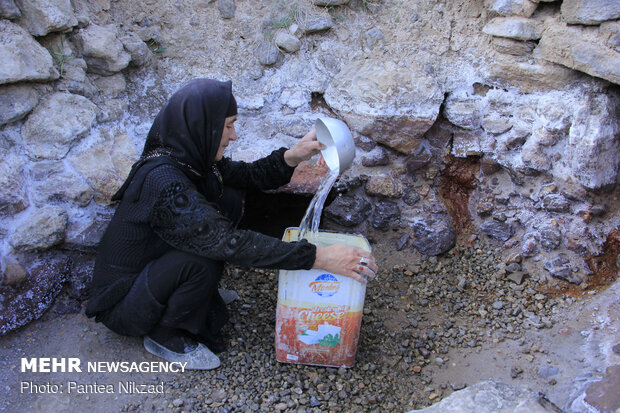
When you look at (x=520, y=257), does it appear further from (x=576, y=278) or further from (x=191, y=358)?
(x=191, y=358)

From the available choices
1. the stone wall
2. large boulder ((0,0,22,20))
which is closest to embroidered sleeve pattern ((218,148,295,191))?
the stone wall

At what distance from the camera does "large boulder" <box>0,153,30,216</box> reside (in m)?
2.28

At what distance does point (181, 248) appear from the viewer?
199 centimetres

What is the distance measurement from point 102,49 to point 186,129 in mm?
918

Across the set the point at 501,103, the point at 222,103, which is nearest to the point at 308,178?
the point at 222,103

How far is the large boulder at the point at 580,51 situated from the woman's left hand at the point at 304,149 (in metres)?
1.13

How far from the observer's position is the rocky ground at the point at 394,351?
2.02 meters

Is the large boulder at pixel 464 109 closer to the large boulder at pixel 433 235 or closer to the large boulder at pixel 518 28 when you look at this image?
the large boulder at pixel 518 28

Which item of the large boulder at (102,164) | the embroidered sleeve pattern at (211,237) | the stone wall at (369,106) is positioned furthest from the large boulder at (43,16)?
the embroidered sleeve pattern at (211,237)

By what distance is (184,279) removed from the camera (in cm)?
204

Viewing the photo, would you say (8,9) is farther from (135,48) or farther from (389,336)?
(389,336)

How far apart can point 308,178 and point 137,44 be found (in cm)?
106

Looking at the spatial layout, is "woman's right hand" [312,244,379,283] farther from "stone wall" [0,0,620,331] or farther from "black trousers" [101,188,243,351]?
"stone wall" [0,0,620,331]

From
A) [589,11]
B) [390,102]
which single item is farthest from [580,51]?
[390,102]
